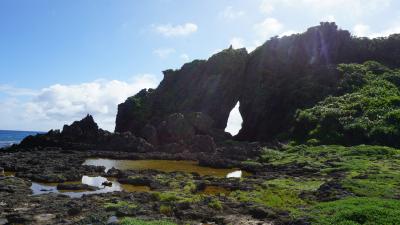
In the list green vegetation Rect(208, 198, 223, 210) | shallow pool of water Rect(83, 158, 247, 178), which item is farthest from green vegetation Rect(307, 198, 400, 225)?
shallow pool of water Rect(83, 158, 247, 178)

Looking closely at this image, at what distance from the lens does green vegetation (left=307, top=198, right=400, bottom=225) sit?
105ft

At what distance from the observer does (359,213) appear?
3312cm

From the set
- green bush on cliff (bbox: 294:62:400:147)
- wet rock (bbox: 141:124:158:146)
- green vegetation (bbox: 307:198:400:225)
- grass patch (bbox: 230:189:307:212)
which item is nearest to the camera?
green vegetation (bbox: 307:198:400:225)

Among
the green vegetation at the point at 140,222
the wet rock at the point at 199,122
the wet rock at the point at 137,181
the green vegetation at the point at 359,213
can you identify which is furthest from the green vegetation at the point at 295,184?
the wet rock at the point at 199,122

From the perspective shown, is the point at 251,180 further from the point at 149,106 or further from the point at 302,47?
the point at 302,47

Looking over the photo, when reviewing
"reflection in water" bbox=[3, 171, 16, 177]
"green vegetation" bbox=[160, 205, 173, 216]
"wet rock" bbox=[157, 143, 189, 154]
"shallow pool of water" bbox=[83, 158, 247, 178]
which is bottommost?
"green vegetation" bbox=[160, 205, 173, 216]

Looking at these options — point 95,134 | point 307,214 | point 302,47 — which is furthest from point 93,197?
point 302,47

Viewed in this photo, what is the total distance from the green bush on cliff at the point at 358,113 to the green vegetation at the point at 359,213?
62833 millimetres

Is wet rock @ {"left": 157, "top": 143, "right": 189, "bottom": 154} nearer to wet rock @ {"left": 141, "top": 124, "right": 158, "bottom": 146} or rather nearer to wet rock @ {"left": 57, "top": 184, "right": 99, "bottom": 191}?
wet rock @ {"left": 141, "top": 124, "right": 158, "bottom": 146}

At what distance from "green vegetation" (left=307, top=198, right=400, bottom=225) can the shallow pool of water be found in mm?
37358

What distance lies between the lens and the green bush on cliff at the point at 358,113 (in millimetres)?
98562

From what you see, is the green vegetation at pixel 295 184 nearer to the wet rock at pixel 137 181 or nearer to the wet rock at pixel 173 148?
the wet rock at pixel 137 181

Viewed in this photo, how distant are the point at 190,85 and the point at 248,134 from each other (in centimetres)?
2667

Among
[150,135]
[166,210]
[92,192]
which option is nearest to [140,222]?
[166,210]
